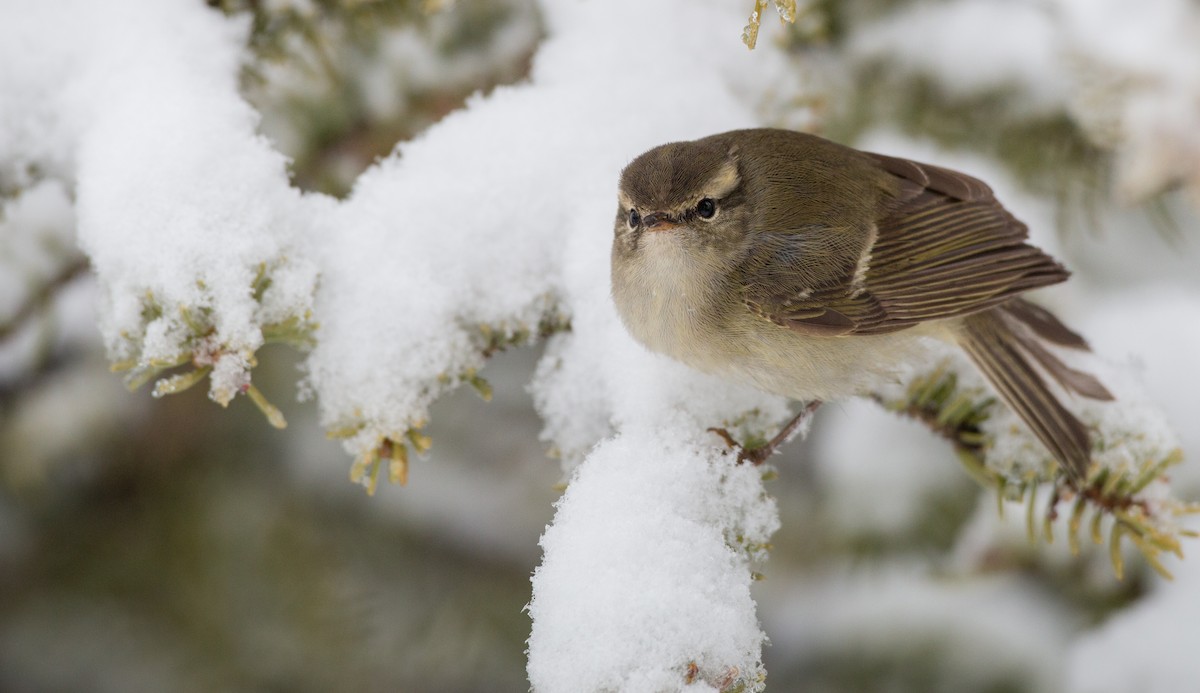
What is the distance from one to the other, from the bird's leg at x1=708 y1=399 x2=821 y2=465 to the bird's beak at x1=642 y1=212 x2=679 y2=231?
1.55 feet

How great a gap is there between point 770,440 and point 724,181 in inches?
23.5

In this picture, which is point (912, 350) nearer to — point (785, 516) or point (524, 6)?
point (785, 516)

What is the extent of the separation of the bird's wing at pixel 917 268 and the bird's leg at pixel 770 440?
19 cm

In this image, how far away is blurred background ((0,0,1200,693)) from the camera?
1964mm

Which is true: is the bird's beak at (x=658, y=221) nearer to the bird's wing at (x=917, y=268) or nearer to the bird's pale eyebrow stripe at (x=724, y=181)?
the bird's pale eyebrow stripe at (x=724, y=181)

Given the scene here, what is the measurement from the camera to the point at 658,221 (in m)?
1.96

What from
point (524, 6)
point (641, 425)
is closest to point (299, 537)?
point (641, 425)

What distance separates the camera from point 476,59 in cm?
214

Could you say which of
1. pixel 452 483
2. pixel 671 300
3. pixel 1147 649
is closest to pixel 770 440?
pixel 671 300

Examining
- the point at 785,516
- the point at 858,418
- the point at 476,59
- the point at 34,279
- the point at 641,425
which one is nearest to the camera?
the point at 641,425

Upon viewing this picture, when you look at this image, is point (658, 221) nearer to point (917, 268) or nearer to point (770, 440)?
point (770, 440)

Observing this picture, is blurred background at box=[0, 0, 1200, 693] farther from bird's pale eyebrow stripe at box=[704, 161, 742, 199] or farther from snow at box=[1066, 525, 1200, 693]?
bird's pale eyebrow stripe at box=[704, 161, 742, 199]

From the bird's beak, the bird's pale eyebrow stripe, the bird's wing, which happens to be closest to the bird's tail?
the bird's wing

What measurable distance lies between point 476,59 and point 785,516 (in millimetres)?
1498
